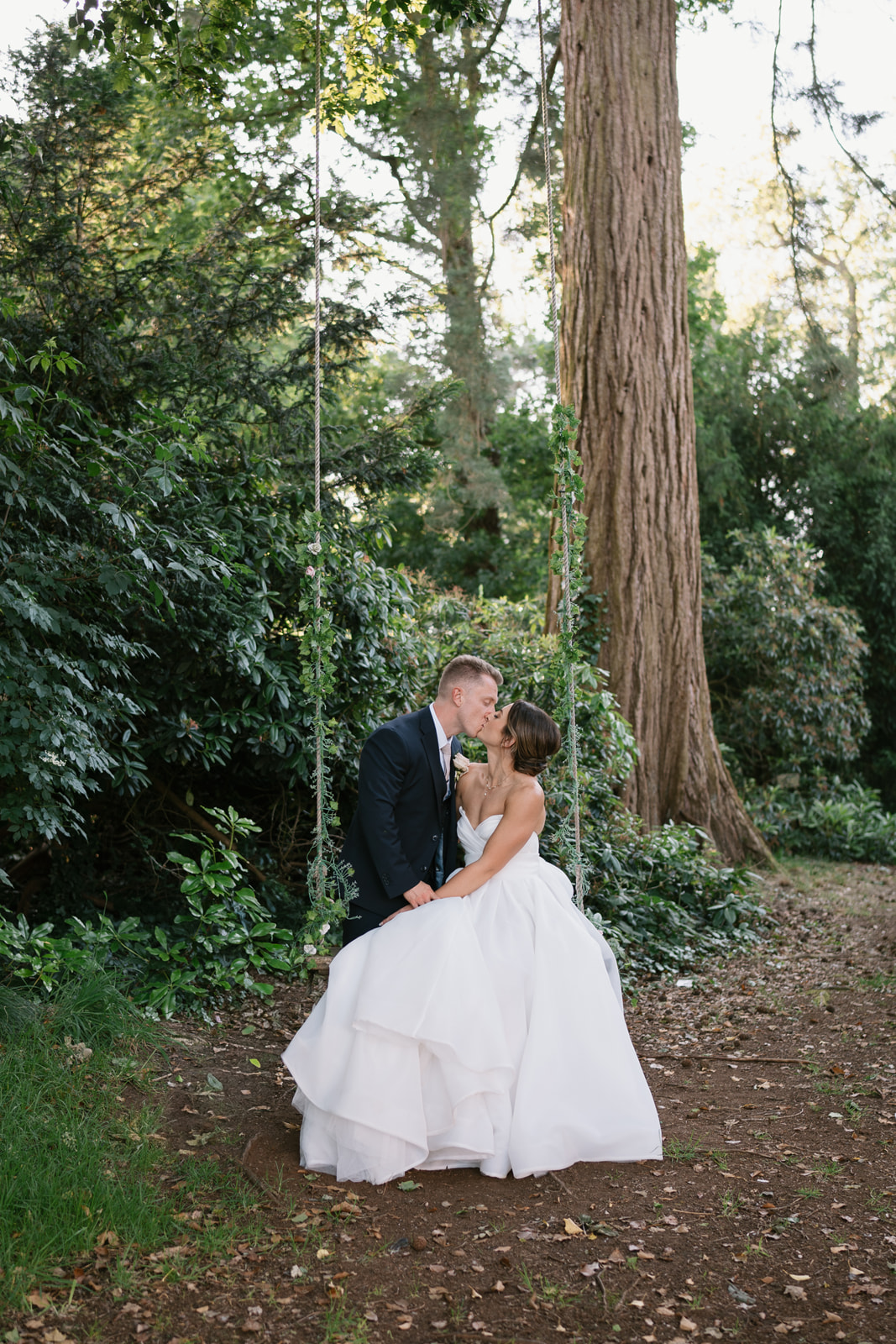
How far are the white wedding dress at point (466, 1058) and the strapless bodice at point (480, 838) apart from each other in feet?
0.82

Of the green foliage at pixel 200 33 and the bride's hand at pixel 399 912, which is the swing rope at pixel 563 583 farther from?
the green foliage at pixel 200 33

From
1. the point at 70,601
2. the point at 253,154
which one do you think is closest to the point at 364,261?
the point at 253,154

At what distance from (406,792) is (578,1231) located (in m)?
1.57

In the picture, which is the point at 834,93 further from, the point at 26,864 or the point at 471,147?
the point at 26,864

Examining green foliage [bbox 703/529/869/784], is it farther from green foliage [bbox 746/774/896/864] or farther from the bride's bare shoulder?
the bride's bare shoulder

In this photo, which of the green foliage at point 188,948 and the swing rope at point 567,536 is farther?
the green foliage at point 188,948

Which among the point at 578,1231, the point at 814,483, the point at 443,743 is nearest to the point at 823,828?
the point at 814,483

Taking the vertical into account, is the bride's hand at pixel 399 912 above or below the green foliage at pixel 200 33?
below

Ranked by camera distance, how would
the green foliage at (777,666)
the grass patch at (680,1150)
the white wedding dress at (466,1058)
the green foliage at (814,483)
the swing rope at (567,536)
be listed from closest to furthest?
1. the white wedding dress at (466,1058)
2. the grass patch at (680,1150)
3. the swing rope at (567,536)
4. the green foliage at (777,666)
5. the green foliage at (814,483)

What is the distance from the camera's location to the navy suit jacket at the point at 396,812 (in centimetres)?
380

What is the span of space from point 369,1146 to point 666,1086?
155 cm

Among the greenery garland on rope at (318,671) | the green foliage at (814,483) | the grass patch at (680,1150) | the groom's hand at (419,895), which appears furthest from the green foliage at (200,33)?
the green foliage at (814,483)

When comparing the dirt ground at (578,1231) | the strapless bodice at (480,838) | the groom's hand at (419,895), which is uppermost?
the strapless bodice at (480,838)

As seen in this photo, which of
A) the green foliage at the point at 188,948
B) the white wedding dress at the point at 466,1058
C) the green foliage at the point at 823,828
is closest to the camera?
the white wedding dress at the point at 466,1058
